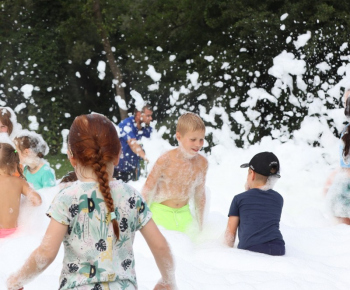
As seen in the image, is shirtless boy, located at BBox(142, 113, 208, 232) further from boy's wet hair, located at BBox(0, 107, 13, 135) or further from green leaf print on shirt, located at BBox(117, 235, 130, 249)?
green leaf print on shirt, located at BBox(117, 235, 130, 249)

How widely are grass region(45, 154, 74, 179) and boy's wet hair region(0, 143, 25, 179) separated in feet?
33.4

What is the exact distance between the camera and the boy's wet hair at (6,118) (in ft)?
17.8

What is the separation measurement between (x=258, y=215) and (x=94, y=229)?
2.08 meters

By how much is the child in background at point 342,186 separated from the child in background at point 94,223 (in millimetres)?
3177

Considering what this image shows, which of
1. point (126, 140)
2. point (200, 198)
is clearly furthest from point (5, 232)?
point (126, 140)

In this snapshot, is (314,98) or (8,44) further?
(8,44)

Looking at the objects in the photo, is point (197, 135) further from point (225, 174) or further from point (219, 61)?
point (219, 61)

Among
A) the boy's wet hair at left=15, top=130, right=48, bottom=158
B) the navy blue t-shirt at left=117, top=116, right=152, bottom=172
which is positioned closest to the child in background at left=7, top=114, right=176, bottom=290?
the boy's wet hair at left=15, top=130, right=48, bottom=158

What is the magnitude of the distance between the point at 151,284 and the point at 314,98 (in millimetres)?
10149

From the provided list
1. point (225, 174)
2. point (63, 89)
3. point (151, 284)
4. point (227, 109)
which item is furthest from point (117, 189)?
point (63, 89)

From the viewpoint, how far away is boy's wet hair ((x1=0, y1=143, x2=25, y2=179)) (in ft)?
13.6

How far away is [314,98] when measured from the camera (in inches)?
514

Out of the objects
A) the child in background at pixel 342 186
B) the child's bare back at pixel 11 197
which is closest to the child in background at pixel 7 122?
the child's bare back at pixel 11 197

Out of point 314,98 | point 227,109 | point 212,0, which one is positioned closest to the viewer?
point 314,98
